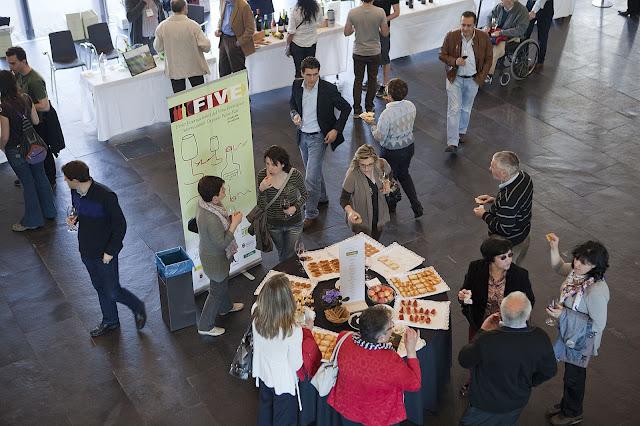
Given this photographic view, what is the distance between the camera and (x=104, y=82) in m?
8.63

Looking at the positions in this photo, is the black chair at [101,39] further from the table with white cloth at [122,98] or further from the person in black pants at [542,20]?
the person in black pants at [542,20]

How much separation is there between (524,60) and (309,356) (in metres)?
6.82

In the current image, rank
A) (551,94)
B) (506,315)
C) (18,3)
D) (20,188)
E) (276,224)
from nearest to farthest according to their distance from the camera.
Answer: (506,315)
(276,224)
(20,188)
(551,94)
(18,3)

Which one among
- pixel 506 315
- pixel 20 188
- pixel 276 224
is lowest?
pixel 20 188

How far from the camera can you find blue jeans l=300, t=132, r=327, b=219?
707cm

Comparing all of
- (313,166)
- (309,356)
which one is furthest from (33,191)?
(309,356)

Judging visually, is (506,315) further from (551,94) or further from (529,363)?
(551,94)

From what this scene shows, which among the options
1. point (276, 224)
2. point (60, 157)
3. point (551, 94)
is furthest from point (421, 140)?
point (60, 157)

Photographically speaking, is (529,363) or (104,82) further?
(104,82)

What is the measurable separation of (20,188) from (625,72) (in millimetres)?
7563

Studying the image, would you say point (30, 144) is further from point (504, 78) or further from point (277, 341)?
point (504, 78)

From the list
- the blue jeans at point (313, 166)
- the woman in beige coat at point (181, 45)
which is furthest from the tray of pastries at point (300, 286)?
the woman in beige coat at point (181, 45)

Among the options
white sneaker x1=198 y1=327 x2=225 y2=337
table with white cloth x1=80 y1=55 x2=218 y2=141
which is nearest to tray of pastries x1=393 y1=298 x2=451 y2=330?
white sneaker x1=198 y1=327 x2=225 y2=337

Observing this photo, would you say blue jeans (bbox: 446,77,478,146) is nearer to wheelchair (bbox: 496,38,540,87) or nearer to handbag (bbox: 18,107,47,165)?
wheelchair (bbox: 496,38,540,87)
